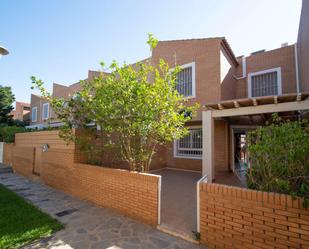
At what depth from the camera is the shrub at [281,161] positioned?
3.46 meters

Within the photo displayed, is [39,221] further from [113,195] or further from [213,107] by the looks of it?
[213,107]

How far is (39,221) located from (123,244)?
286cm

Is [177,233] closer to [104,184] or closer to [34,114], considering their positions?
[104,184]

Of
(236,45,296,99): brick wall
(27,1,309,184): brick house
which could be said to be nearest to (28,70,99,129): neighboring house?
(27,1,309,184): brick house

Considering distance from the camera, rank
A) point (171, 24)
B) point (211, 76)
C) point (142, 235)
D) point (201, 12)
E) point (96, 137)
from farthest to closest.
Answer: point (211, 76) < point (171, 24) < point (201, 12) < point (96, 137) < point (142, 235)

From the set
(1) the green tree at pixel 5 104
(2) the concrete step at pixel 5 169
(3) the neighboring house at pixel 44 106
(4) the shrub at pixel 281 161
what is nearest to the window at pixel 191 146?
(4) the shrub at pixel 281 161

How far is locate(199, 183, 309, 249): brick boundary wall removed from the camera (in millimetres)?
3137

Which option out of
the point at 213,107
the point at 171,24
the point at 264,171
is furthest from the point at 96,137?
the point at 171,24

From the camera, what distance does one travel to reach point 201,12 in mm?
9094

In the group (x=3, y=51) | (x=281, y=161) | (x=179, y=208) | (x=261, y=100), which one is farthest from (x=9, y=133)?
(x=281, y=161)

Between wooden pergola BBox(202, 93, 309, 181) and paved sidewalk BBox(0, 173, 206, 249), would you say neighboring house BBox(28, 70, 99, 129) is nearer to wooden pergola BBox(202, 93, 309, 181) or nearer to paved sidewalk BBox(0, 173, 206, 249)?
wooden pergola BBox(202, 93, 309, 181)

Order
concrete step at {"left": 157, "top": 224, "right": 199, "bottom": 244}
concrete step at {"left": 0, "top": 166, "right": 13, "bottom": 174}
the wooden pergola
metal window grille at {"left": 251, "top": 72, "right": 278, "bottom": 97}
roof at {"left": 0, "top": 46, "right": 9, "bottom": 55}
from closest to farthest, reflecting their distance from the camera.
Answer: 1. concrete step at {"left": 157, "top": 224, "right": 199, "bottom": 244}
2. roof at {"left": 0, "top": 46, "right": 9, "bottom": 55}
3. the wooden pergola
4. metal window grille at {"left": 251, "top": 72, "right": 278, "bottom": 97}
5. concrete step at {"left": 0, "top": 166, "right": 13, "bottom": 174}

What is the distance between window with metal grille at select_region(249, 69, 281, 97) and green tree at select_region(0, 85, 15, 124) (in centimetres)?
3346

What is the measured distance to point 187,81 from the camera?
41.3 ft
